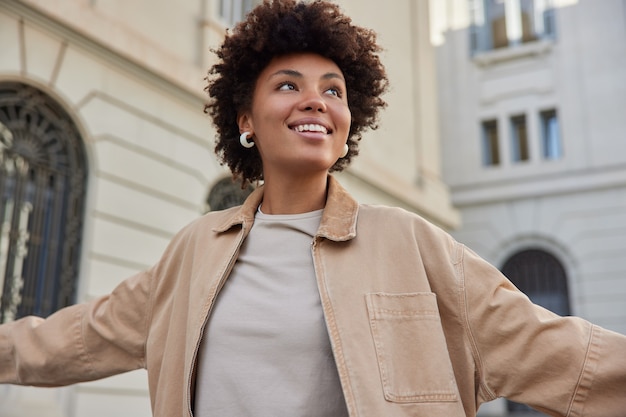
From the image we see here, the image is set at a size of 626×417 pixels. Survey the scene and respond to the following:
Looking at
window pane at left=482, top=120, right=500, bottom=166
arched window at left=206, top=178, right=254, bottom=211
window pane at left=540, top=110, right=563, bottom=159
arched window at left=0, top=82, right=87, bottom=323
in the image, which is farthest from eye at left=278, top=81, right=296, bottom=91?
window pane at left=482, top=120, right=500, bottom=166

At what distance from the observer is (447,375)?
1762 millimetres

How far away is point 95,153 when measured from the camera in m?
7.26

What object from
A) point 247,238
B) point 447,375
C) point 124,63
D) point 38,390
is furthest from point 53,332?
point 124,63

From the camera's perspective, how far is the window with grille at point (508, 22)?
62.6 feet

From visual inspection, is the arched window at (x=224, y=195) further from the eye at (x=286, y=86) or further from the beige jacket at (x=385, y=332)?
the eye at (x=286, y=86)

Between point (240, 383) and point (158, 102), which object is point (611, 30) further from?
point (240, 383)

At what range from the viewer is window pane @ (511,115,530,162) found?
62.4 feet

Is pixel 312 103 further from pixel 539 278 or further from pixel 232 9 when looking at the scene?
pixel 539 278

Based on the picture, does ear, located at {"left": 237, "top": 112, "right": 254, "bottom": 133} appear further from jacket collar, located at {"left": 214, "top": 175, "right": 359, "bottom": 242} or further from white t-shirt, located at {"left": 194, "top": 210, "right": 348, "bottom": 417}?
white t-shirt, located at {"left": 194, "top": 210, "right": 348, "bottom": 417}

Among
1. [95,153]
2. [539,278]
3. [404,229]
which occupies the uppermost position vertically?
[95,153]

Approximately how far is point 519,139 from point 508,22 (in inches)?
131

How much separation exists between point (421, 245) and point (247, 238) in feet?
1.75

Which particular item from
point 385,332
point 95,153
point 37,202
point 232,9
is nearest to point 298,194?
point 385,332

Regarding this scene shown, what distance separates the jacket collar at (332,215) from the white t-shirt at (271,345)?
80mm
